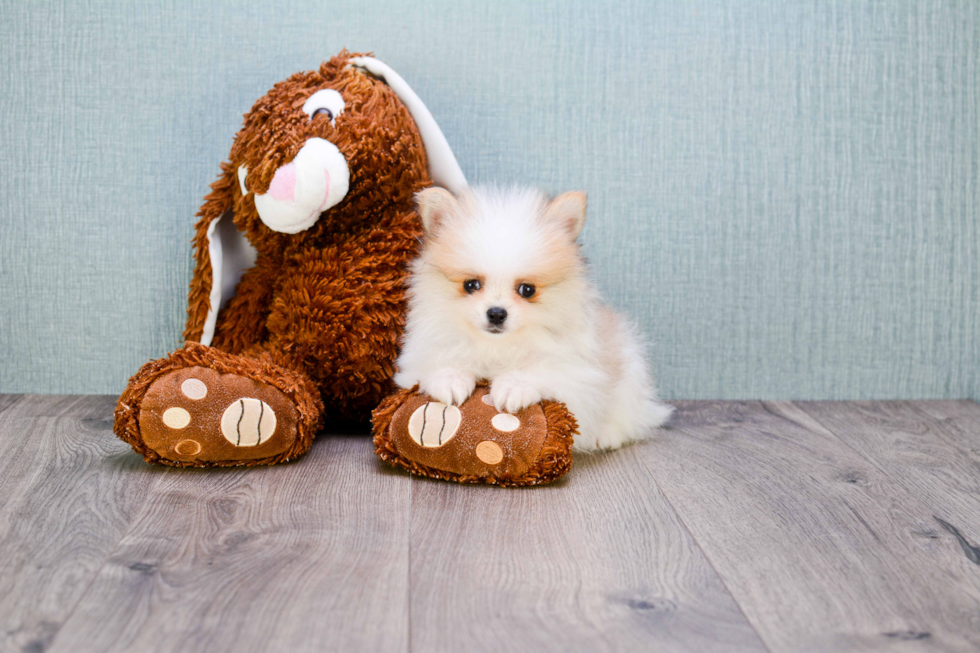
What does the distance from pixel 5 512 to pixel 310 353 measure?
475 millimetres

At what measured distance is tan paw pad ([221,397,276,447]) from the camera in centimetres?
115

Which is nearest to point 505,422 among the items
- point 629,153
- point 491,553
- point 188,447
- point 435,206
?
point 491,553

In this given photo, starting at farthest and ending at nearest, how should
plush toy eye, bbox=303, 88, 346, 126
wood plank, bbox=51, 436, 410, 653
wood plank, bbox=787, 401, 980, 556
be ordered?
plush toy eye, bbox=303, 88, 346, 126 < wood plank, bbox=787, 401, 980, 556 < wood plank, bbox=51, 436, 410, 653

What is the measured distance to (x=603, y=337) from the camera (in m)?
1.30

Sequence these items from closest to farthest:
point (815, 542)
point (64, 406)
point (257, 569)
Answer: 1. point (257, 569)
2. point (815, 542)
3. point (64, 406)

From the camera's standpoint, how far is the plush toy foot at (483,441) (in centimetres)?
113

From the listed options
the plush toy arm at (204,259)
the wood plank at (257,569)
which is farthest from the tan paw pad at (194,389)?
the plush toy arm at (204,259)

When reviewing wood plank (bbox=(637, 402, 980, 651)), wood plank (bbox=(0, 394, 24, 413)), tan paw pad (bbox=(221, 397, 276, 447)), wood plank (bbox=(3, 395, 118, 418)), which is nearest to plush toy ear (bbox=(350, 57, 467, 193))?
tan paw pad (bbox=(221, 397, 276, 447))

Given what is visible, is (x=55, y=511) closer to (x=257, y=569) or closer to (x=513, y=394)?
(x=257, y=569)

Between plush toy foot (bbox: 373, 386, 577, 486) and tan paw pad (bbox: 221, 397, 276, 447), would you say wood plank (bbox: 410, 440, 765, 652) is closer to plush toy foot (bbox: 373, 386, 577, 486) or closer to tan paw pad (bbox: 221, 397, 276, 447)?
plush toy foot (bbox: 373, 386, 577, 486)

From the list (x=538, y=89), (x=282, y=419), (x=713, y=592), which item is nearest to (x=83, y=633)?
(x=282, y=419)

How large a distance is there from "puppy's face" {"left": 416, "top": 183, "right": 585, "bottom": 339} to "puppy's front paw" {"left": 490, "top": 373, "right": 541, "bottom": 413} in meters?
0.07

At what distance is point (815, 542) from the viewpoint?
98 centimetres

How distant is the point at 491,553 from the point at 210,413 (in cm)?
48
